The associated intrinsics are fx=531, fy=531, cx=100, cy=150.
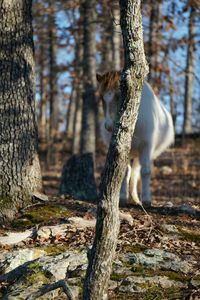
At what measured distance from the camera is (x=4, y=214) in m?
6.18

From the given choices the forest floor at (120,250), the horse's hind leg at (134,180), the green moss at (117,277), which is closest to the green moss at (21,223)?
the forest floor at (120,250)

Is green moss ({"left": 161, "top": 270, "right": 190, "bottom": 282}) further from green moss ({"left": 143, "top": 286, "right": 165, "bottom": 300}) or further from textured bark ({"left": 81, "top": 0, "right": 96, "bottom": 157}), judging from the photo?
textured bark ({"left": 81, "top": 0, "right": 96, "bottom": 157})

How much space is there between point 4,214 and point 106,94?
8.41 feet

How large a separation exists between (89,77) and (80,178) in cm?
506

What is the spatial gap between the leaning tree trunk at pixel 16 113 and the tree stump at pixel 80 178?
10.1 ft

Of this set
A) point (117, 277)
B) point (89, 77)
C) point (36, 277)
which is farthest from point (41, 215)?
point (89, 77)

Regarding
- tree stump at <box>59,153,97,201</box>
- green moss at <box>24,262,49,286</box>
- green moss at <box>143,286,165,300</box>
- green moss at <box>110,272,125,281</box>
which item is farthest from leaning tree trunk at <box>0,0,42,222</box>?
tree stump at <box>59,153,97,201</box>

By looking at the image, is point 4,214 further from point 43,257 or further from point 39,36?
point 39,36

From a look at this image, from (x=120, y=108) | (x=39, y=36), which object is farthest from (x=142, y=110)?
(x=39, y=36)

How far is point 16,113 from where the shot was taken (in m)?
6.49

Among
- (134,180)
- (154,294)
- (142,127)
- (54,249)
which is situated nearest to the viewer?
(154,294)

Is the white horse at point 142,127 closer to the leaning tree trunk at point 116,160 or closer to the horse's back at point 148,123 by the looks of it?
the horse's back at point 148,123

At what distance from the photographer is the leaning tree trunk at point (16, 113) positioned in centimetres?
635

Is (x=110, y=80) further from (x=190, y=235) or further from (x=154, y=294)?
(x=154, y=294)
